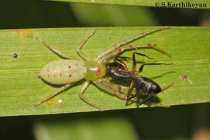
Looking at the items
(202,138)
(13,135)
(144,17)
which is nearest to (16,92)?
(13,135)

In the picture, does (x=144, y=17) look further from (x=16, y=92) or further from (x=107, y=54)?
(x=16, y=92)

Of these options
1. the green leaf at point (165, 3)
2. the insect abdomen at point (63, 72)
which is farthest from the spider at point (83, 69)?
the green leaf at point (165, 3)

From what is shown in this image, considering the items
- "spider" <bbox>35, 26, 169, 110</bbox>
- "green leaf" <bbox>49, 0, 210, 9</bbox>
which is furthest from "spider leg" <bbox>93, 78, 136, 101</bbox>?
"green leaf" <bbox>49, 0, 210, 9</bbox>

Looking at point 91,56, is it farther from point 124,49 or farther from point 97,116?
point 97,116

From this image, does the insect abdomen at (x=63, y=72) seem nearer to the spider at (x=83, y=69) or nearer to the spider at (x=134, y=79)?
the spider at (x=83, y=69)

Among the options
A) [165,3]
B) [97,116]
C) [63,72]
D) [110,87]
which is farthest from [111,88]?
[165,3]

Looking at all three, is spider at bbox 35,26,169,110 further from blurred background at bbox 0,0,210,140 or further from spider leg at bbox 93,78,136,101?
blurred background at bbox 0,0,210,140
